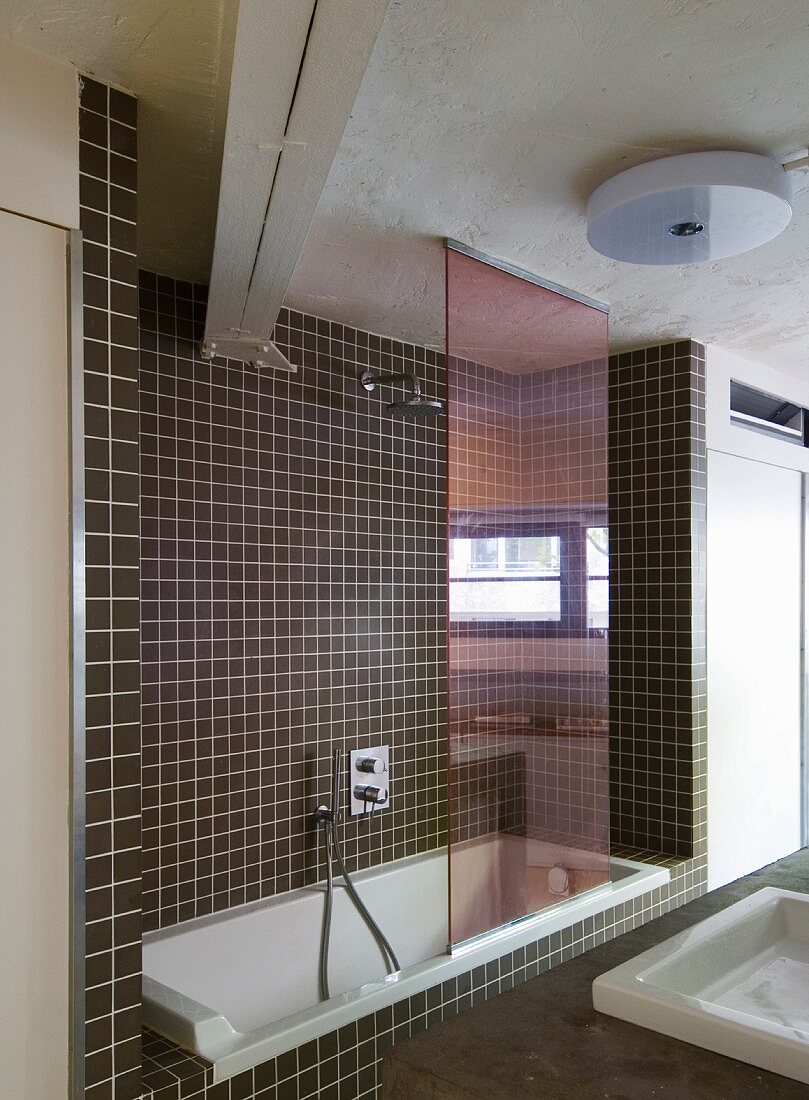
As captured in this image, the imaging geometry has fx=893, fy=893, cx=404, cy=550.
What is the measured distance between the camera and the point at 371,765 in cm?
312

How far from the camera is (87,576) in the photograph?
5.25ft

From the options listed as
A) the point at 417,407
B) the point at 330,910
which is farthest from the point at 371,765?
the point at 417,407

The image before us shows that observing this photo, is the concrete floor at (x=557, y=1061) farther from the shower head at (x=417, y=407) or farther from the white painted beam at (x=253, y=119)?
the shower head at (x=417, y=407)

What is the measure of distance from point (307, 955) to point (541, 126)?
2.46m

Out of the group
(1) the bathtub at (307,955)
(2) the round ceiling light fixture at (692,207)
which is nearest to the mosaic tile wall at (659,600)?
(1) the bathtub at (307,955)

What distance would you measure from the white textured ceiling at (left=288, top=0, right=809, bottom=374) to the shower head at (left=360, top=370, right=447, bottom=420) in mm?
326

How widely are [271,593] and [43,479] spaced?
138 cm

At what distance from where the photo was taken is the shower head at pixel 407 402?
Result: 292 centimetres

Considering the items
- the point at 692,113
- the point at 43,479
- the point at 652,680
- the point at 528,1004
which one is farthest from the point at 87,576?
the point at 652,680

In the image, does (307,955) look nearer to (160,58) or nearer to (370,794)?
(370,794)

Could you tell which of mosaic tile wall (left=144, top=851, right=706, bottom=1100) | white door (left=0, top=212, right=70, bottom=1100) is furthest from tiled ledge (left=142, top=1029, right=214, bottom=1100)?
white door (left=0, top=212, right=70, bottom=1100)

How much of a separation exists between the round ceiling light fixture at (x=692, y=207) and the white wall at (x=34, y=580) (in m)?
1.18

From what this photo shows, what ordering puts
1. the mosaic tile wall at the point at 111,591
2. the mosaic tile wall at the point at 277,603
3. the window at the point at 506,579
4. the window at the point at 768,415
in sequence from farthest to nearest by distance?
1. the window at the point at 768,415
2. the mosaic tile wall at the point at 277,603
3. the window at the point at 506,579
4. the mosaic tile wall at the point at 111,591

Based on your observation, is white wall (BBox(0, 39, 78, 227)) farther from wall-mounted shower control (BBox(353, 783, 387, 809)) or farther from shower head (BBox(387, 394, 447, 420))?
wall-mounted shower control (BBox(353, 783, 387, 809))
